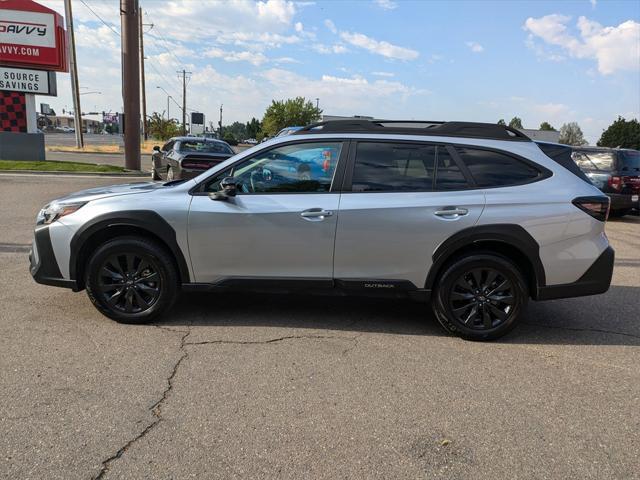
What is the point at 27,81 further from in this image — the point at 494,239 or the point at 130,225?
the point at 494,239

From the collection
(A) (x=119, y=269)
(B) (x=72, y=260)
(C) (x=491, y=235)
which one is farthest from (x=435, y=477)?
(B) (x=72, y=260)

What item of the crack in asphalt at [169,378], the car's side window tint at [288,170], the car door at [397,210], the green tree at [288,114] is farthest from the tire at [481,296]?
the green tree at [288,114]

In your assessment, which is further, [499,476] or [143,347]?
[143,347]

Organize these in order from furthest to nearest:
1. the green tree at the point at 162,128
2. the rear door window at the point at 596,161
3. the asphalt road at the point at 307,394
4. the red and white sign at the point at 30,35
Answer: the green tree at the point at 162,128
the red and white sign at the point at 30,35
the rear door window at the point at 596,161
the asphalt road at the point at 307,394

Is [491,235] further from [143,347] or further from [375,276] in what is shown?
[143,347]

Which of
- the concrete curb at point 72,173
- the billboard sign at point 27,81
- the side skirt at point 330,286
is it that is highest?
the billboard sign at point 27,81

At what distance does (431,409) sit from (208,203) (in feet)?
8.09

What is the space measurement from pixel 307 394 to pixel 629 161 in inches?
475

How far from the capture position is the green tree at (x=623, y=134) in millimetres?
95825

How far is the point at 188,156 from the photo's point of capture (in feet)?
46.5

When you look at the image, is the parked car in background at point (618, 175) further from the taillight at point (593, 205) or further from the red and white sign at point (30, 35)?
the red and white sign at point (30, 35)

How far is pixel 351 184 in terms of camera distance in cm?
442

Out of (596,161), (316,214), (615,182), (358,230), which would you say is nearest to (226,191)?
(316,214)

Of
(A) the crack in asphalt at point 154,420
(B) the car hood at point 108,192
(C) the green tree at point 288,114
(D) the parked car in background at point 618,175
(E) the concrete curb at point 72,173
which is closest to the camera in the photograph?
(A) the crack in asphalt at point 154,420
